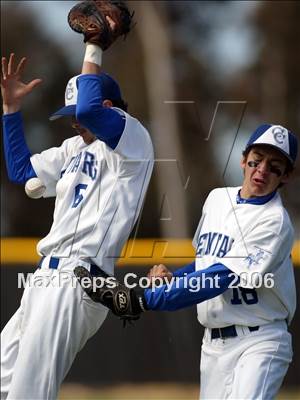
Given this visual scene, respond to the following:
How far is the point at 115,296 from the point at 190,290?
0.29 meters

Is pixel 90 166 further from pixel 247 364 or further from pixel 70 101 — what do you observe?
pixel 247 364

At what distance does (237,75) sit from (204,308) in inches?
319

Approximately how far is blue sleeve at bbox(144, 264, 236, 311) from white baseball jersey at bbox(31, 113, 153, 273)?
0.38m

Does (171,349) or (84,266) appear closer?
(84,266)

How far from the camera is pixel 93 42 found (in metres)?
4.73

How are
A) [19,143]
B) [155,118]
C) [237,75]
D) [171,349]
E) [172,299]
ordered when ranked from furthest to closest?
[237,75], [155,118], [171,349], [19,143], [172,299]

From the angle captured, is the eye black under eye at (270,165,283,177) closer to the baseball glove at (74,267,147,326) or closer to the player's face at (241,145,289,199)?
the player's face at (241,145,289,199)

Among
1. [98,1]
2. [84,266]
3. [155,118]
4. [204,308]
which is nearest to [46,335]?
[84,266]

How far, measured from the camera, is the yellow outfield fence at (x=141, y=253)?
7.73 metres

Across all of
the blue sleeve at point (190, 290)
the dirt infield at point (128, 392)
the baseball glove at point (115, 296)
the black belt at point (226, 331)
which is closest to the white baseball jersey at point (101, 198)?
the baseball glove at point (115, 296)

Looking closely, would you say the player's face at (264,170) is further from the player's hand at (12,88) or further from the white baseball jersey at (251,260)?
the player's hand at (12,88)

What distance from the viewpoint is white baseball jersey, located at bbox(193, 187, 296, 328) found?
14.9 feet

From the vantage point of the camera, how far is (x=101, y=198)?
4.77 metres

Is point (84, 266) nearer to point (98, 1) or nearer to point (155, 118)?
point (98, 1)
